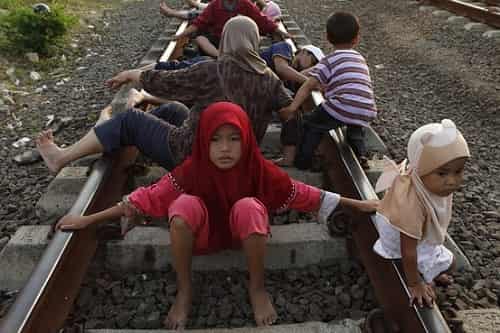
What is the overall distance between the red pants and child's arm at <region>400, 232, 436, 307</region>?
0.59 meters

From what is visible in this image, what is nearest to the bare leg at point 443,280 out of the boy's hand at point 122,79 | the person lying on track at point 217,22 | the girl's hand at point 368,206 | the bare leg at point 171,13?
the girl's hand at point 368,206

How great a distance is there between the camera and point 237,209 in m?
2.40

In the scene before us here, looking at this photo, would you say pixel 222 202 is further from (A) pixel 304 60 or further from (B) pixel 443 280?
(A) pixel 304 60

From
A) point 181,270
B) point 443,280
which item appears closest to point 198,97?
point 181,270

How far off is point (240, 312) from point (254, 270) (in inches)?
8.9

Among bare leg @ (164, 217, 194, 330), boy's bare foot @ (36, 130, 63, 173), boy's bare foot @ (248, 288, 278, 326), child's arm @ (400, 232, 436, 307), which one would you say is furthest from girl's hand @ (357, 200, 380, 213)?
boy's bare foot @ (36, 130, 63, 173)

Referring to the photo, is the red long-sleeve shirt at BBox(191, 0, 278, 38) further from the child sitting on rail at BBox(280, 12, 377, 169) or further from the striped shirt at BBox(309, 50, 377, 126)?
the striped shirt at BBox(309, 50, 377, 126)

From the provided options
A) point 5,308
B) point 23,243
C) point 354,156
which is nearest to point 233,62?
point 354,156

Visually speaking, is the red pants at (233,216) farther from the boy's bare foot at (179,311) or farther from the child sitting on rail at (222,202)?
the boy's bare foot at (179,311)

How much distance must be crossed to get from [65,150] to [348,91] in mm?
1854

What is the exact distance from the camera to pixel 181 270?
94.7 inches

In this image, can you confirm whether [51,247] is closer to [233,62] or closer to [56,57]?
[233,62]

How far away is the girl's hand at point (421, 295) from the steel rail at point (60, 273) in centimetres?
145

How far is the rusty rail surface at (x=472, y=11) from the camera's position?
809cm
